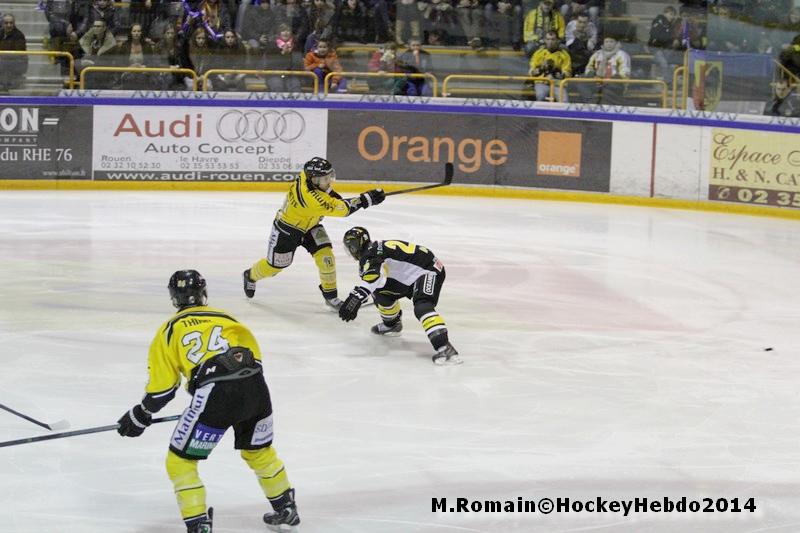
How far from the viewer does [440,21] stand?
55.1 ft

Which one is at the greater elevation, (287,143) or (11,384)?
(287,143)

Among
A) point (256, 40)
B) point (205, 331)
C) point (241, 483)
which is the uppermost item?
point (256, 40)

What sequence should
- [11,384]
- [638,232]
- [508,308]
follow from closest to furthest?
[11,384] < [508,308] < [638,232]

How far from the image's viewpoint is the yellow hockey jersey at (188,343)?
5.29 meters

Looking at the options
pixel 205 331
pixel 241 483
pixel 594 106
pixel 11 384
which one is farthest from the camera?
pixel 594 106

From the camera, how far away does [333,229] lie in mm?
→ 14203

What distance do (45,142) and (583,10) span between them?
7.01 metres

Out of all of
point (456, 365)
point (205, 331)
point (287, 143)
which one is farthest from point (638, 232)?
point (205, 331)

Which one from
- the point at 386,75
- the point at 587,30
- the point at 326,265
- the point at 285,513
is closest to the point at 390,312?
Answer: the point at 326,265

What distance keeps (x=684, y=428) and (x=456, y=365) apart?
185 cm

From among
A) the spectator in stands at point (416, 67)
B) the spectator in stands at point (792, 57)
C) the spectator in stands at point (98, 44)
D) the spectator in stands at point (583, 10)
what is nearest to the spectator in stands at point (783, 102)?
the spectator in stands at point (792, 57)

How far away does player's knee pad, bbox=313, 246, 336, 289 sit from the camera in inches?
407

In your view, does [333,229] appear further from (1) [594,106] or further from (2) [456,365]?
(2) [456,365]

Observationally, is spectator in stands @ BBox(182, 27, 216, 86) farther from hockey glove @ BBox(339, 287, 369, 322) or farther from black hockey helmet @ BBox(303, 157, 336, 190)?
hockey glove @ BBox(339, 287, 369, 322)
